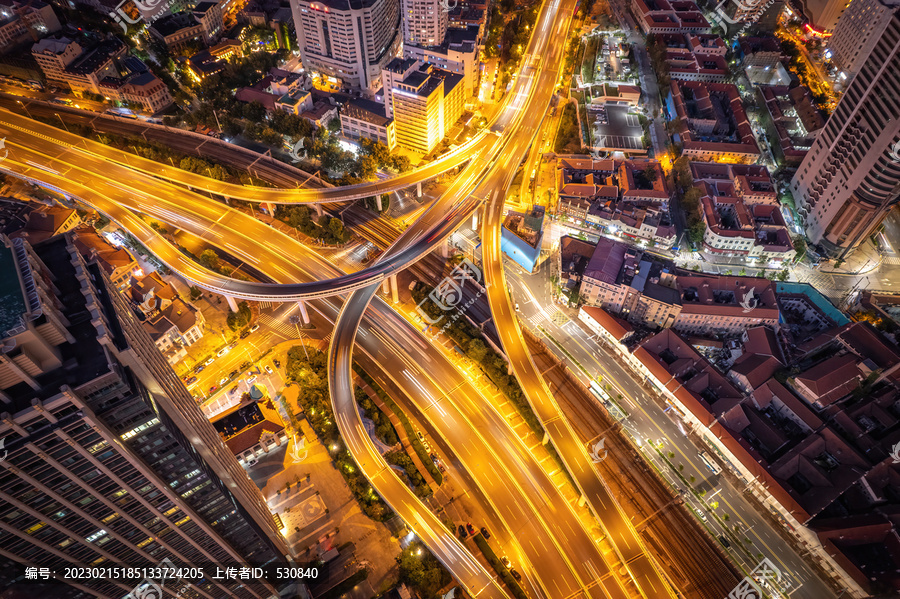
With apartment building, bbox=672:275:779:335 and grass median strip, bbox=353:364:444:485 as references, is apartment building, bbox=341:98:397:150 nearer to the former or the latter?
grass median strip, bbox=353:364:444:485

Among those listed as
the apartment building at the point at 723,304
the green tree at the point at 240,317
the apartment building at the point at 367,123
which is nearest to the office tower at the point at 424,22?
the apartment building at the point at 367,123

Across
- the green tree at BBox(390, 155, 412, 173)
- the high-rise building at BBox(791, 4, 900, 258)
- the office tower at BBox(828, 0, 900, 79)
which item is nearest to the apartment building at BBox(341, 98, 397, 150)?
the green tree at BBox(390, 155, 412, 173)

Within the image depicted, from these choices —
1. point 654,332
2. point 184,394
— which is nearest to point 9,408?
point 184,394

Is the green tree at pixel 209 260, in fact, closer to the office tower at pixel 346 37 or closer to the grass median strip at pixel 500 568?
the office tower at pixel 346 37

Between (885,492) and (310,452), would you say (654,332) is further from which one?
(310,452)

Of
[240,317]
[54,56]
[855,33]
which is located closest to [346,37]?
[54,56]

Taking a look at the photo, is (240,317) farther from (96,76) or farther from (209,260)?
(96,76)
